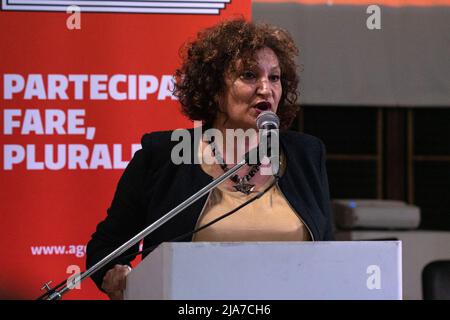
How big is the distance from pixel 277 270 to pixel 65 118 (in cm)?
155

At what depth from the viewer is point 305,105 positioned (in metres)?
5.82

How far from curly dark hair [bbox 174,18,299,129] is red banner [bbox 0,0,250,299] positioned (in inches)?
20.8

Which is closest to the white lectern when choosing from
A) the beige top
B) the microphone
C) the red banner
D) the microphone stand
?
the microphone stand

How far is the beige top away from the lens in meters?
2.31

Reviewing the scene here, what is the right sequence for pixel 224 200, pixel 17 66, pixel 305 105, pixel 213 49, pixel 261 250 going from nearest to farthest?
1. pixel 261 250
2. pixel 224 200
3. pixel 213 49
4. pixel 17 66
5. pixel 305 105

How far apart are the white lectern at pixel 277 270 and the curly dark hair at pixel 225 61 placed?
846 mm

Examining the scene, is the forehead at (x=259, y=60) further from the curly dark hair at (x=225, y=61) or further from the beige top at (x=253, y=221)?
the beige top at (x=253, y=221)

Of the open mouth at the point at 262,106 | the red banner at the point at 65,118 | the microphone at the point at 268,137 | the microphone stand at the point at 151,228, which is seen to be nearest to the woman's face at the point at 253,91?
the open mouth at the point at 262,106

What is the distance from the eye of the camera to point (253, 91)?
243 centimetres

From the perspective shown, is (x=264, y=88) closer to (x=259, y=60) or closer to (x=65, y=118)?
(x=259, y=60)

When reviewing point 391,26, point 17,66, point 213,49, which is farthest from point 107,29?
point 391,26

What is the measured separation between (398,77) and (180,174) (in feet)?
11.1
